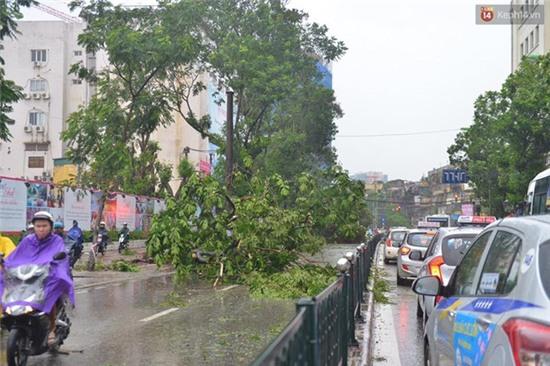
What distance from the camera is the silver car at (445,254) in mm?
10659

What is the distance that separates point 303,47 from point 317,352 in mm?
36752

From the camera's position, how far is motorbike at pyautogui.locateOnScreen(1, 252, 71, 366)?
7156mm

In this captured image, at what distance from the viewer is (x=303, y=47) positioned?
130 feet

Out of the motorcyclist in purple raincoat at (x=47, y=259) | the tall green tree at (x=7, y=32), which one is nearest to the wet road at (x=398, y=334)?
the motorcyclist in purple raincoat at (x=47, y=259)

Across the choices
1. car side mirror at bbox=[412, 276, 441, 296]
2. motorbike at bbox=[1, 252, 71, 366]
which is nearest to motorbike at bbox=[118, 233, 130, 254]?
motorbike at bbox=[1, 252, 71, 366]

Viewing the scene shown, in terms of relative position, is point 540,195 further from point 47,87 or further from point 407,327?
point 47,87

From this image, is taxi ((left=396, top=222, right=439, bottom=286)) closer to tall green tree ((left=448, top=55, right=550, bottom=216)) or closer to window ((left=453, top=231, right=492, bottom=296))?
window ((left=453, top=231, right=492, bottom=296))

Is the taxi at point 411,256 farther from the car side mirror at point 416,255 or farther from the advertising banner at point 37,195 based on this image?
the advertising banner at point 37,195

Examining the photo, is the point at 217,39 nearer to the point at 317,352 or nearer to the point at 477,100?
the point at 477,100

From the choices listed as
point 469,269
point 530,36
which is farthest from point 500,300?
point 530,36

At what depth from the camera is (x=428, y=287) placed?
17.1ft

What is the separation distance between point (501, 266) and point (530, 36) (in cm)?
5429

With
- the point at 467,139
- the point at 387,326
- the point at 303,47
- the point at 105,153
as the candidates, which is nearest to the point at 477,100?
the point at 467,139

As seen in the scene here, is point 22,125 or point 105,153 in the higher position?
point 22,125
